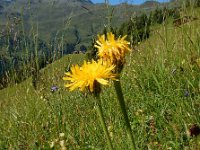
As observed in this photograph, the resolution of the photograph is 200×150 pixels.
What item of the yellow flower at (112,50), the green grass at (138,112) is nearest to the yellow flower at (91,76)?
the yellow flower at (112,50)

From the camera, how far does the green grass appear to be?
2828 millimetres

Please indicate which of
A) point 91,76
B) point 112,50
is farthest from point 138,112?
point 91,76

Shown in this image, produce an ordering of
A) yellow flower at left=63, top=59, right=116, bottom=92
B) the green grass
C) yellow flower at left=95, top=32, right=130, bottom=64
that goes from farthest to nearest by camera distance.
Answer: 1. the green grass
2. yellow flower at left=95, top=32, right=130, bottom=64
3. yellow flower at left=63, top=59, right=116, bottom=92

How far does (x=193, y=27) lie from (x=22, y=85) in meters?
2.91

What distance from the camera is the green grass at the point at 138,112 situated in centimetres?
283

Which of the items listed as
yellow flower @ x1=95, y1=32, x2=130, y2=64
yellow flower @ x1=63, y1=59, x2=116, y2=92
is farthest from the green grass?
yellow flower @ x1=63, y1=59, x2=116, y2=92

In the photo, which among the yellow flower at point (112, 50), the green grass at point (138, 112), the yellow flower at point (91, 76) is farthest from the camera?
the green grass at point (138, 112)

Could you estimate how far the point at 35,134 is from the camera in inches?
138

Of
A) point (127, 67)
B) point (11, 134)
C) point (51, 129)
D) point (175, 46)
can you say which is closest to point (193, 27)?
point (175, 46)

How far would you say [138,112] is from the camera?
3260 millimetres

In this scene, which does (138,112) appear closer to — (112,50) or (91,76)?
(112,50)

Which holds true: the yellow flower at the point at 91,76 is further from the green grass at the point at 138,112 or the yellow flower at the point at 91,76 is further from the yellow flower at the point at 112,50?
the green grass at the point at 138,112

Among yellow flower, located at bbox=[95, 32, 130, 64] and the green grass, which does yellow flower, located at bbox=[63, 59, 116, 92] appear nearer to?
yellow flower, located at bbox=[95, 32, 130, 64]

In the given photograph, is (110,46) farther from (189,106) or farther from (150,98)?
(150,98)
